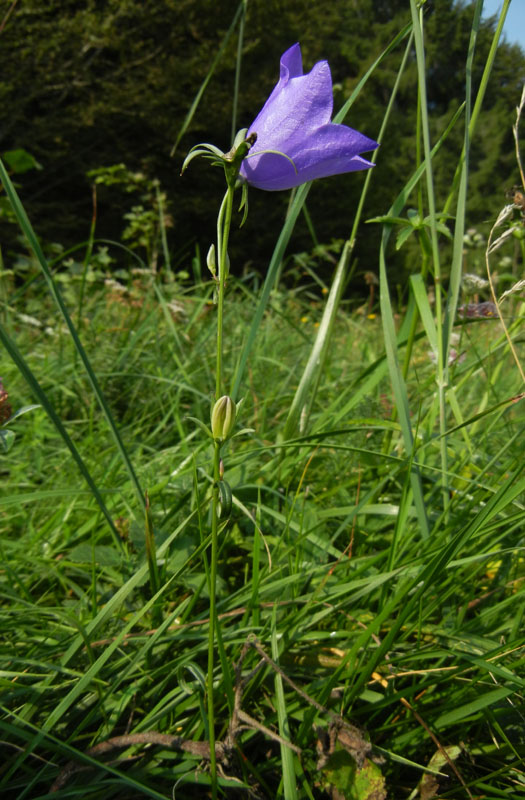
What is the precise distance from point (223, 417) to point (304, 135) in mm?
207

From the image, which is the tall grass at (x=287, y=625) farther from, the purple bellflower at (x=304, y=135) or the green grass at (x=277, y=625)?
the purple bellflower at (x=304, y=135)

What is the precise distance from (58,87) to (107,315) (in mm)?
5743

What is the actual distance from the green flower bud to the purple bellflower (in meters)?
0.17

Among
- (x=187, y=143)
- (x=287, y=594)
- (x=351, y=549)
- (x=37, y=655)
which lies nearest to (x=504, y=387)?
(x=351, y=549)

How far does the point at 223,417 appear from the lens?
40cm

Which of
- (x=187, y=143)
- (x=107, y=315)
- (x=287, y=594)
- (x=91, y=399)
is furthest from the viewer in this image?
(x=187, y=143)

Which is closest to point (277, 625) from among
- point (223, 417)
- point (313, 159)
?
point (223, 417)

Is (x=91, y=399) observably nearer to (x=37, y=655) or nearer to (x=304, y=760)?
(x=37, y=655)

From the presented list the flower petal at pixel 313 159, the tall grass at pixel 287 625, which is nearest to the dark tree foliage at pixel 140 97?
the tall grass at pixel 287 625

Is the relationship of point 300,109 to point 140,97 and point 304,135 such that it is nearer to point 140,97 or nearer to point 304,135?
point 304,135

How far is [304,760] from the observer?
1.72ft

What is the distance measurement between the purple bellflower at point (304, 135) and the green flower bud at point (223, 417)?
17 cm

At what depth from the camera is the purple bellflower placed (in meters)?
0.40

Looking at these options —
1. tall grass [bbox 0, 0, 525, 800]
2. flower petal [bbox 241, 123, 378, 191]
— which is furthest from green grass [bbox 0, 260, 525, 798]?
flower petal [bbox 241, 123, 378, 191]
